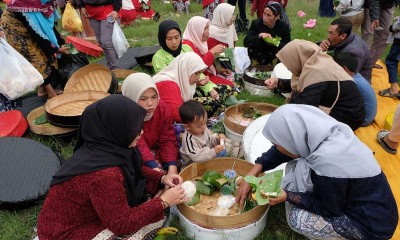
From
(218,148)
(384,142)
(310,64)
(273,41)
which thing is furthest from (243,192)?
(273,41)

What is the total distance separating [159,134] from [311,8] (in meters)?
7.40

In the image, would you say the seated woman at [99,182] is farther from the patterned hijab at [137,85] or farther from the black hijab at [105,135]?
the patterned hijab at [137,85]

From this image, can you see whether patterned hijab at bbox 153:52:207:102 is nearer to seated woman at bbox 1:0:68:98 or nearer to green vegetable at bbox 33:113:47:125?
green vegetable at bbox 33:113:47:125

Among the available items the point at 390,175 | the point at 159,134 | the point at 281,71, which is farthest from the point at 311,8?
the point at 159,134

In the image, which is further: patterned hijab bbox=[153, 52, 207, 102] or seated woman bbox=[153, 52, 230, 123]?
patterned hijab bbox=[153, 52, 207, 102]

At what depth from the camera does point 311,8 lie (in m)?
8.76

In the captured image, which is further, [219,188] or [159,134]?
[159,134]

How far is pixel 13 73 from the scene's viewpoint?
3.32 meters

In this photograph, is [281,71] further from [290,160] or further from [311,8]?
[311,8]

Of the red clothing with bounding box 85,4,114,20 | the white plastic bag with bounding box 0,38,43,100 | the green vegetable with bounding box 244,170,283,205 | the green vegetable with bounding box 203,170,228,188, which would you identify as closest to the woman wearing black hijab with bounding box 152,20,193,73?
the red clothing with bounding box 85,4,114,20

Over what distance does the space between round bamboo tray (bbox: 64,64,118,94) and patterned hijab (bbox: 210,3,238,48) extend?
1.68 metres

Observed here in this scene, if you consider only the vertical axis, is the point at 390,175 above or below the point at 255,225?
below

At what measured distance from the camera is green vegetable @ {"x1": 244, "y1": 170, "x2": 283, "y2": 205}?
1.98m

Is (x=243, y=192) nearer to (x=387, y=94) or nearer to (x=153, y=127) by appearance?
(x=153, y=127)
